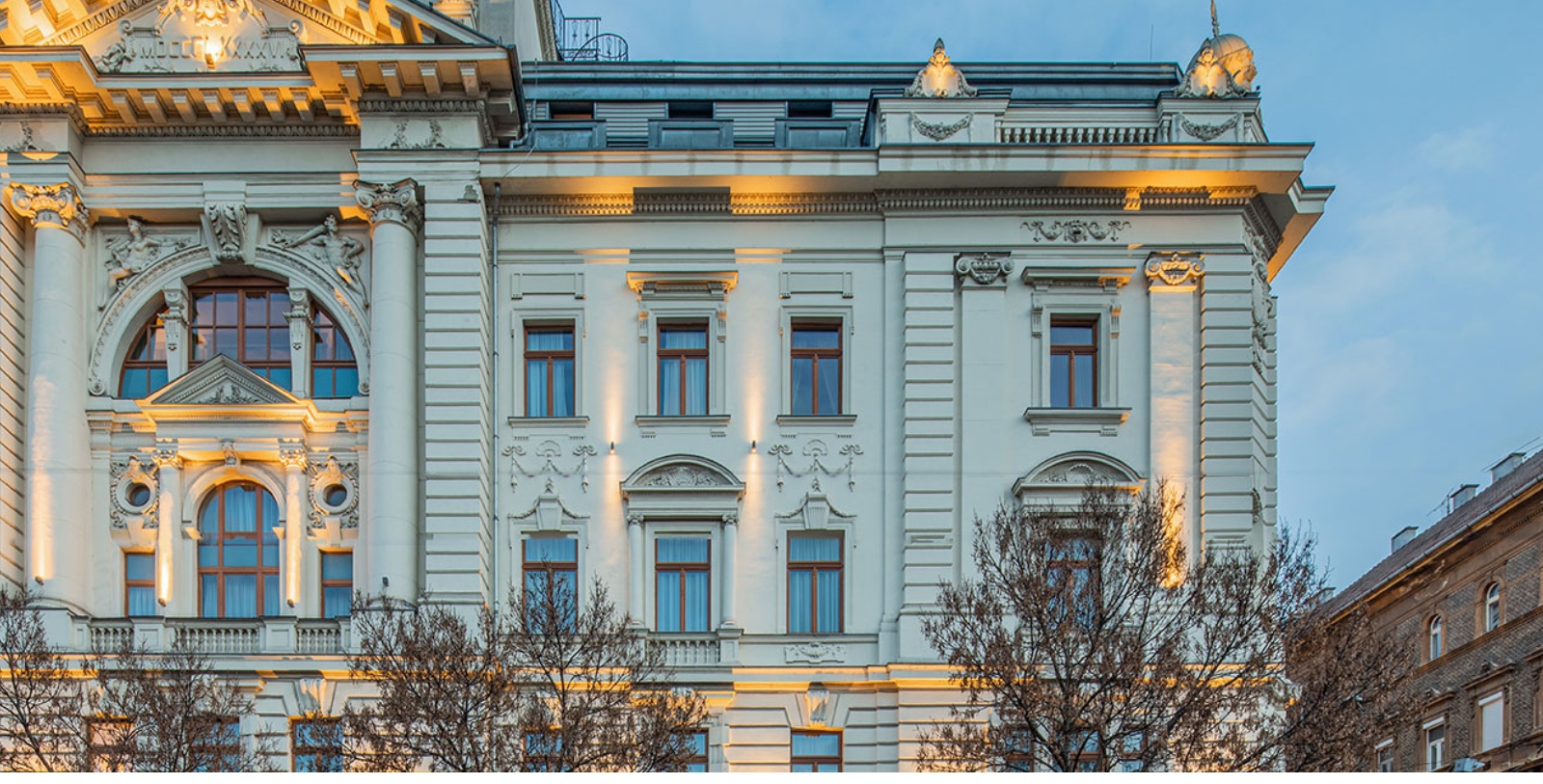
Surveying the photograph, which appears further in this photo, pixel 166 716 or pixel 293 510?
pixel 293 510

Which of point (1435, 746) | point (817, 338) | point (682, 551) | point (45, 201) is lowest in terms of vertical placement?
point (1435, 746)

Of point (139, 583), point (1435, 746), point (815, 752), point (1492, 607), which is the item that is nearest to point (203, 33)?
point (139, 583)

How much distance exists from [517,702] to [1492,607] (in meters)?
30.2

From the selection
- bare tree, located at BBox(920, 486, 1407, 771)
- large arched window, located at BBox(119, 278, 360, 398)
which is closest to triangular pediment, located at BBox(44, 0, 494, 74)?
large arched window, located at BBox(119, 278, 360, 398)

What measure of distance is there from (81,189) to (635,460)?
12204 millimetres

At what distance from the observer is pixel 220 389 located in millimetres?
39969

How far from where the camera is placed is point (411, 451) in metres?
39.3

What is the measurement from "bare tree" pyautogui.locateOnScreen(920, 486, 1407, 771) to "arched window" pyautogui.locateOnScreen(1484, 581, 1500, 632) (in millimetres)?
21463

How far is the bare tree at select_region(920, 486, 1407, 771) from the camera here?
1225 inches

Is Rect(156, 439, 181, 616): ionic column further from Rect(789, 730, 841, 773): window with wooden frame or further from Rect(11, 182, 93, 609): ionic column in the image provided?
Rect(789, 730, 841, 773): window with wooden frame

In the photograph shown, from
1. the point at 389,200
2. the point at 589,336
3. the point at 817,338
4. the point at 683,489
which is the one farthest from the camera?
the point at 817,338

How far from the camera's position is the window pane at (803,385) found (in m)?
40.6

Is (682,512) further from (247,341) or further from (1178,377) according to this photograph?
(1178,377)

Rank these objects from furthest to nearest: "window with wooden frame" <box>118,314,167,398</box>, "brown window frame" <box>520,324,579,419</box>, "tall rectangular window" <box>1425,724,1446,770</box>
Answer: "tall rectangular window" <box>1425,724,1446,770</box>
"window with wooden frame" <box>118,314,167,398</box>
"brown window frame" <box>520,324,579,419</box>
